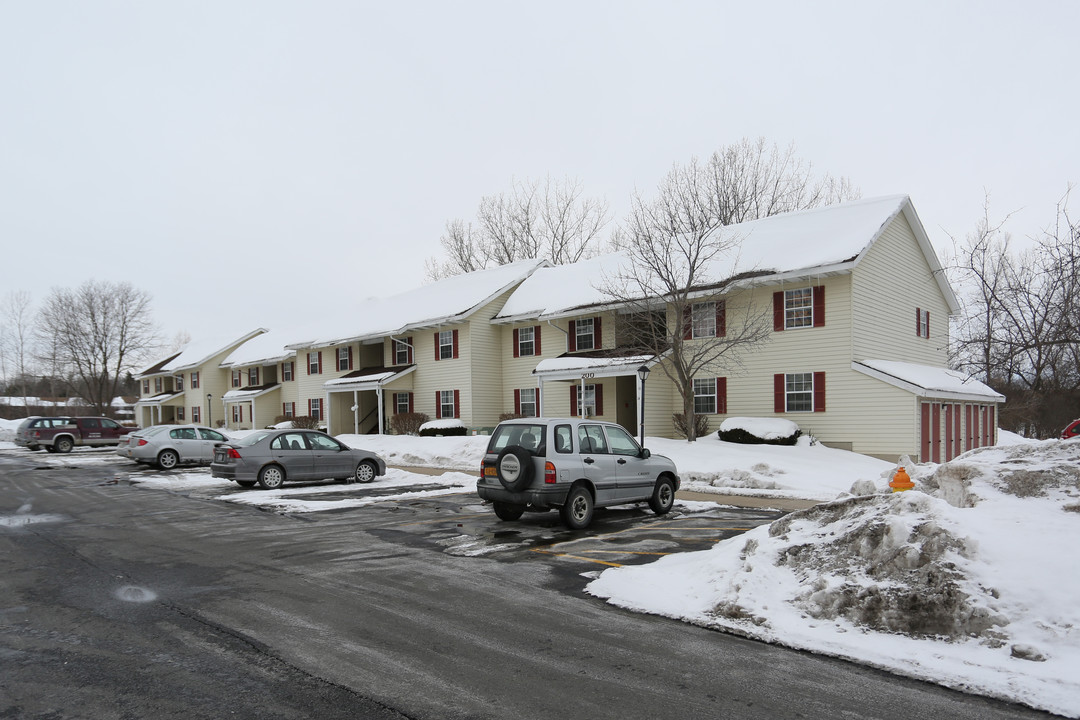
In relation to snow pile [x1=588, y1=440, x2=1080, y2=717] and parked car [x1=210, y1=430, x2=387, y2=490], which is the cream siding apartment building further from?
snow pile [x1=588, y1=440, x2=1080, y2=717]

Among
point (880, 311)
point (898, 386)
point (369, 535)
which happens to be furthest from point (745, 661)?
point (880, 311)

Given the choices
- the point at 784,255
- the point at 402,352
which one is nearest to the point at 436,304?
the point at 402,352

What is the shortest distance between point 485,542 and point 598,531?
76.2 inches

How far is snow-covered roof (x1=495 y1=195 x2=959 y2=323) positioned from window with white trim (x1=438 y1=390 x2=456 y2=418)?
4.15m

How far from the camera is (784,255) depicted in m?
23.6

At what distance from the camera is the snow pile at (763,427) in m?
22.0

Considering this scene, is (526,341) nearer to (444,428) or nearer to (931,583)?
(444,428)

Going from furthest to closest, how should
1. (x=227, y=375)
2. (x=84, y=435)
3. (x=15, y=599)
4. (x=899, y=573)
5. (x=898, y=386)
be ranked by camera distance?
(x=227, y=375) < (x=84, y=435) < (x=898, y=386) < (x=15, y=599) < (x=899, y=573)

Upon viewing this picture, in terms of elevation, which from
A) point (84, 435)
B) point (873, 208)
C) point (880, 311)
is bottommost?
point (84, 435)

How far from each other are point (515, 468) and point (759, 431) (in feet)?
44.5

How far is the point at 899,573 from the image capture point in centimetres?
602

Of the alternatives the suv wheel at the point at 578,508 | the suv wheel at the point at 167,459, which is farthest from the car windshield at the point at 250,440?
the suv wheel at the point at 578,508

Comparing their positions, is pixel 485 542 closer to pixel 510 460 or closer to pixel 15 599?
pixel 510 460

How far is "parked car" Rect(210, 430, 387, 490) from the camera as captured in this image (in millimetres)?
16656
